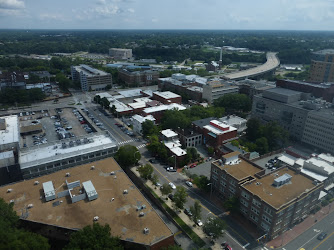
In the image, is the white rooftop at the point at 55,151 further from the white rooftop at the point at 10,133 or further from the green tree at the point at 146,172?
the green tree at the point at 146,172

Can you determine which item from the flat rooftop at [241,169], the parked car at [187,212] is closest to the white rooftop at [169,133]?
the flat rooftop at [241,169]

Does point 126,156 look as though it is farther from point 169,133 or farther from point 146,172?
point 169,133

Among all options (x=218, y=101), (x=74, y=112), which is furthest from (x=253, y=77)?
(x=74, y=112)

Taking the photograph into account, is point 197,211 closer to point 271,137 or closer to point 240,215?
point 240,215

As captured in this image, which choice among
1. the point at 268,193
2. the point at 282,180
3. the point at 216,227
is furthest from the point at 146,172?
the point at 282,180

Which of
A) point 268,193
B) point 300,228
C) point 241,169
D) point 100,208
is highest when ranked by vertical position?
point 241,169

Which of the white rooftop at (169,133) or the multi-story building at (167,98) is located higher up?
the multi-story building at (167,98)
